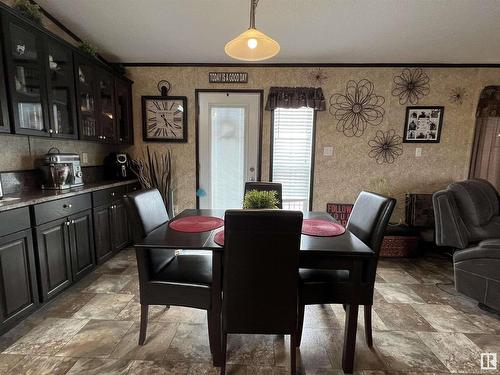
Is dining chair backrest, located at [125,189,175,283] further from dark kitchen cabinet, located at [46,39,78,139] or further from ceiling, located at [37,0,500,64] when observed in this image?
ceiling, located at [37,0,500,64]

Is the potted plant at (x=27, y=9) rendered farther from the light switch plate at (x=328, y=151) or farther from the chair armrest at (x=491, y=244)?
the chair armrest at (x=491, y=244)

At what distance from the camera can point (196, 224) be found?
172 cm

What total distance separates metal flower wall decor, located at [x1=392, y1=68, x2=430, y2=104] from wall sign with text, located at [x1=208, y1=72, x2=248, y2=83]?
1.98 metres

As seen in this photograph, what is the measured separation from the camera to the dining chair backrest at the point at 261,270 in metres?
1.12

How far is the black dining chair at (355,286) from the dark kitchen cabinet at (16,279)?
1.88m

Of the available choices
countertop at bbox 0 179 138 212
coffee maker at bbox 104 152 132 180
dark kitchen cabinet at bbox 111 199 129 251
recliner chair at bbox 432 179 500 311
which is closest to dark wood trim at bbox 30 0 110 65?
coffee maker at bbox 104 152 132 180

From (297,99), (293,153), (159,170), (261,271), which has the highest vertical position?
(297,99)

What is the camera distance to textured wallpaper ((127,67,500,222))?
323 centimetres

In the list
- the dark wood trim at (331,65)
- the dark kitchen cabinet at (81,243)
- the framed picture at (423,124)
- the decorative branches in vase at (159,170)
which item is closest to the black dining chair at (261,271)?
the dark kitchen cabinet at (81,243)

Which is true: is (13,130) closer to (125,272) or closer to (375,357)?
(125,272)

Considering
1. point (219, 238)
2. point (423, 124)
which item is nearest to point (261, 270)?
point (219, 238)

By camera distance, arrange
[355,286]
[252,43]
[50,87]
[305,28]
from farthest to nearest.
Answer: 1. [305,28]
2. [50,87]
3. [252,43]
4. [355,286]

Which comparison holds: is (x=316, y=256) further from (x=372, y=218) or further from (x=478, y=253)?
(x=478, y=253)

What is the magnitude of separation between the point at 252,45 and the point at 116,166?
2.47m
